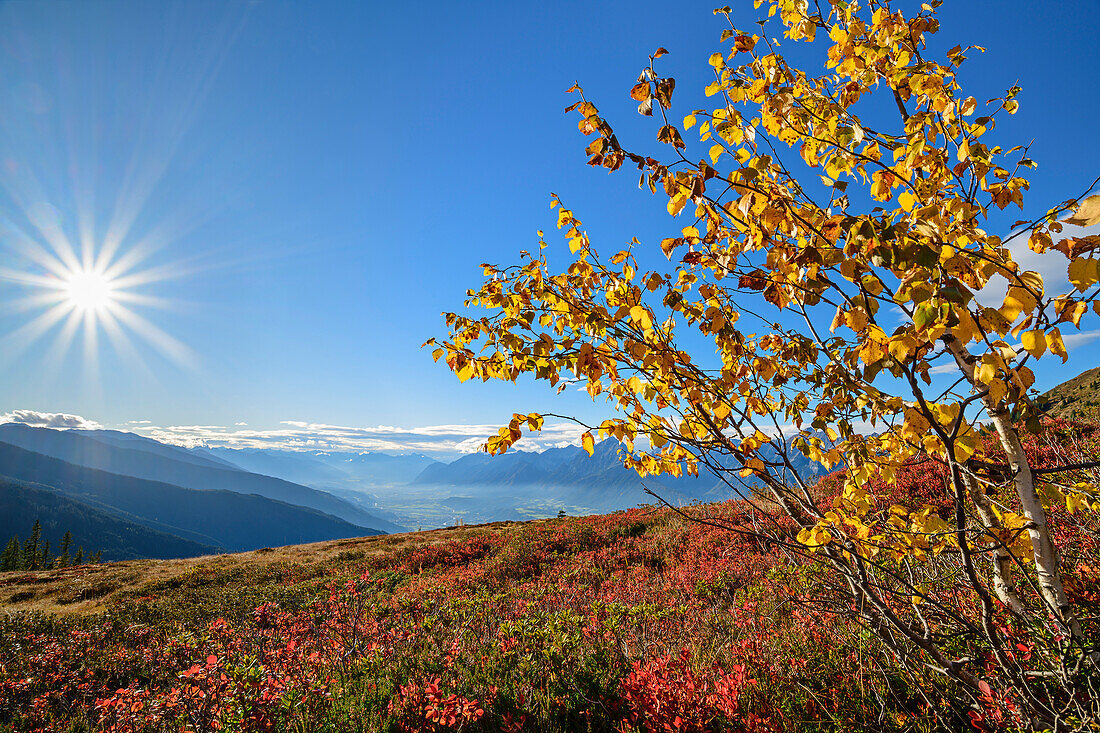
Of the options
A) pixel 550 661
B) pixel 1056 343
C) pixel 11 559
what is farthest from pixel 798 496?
pixel 11 559

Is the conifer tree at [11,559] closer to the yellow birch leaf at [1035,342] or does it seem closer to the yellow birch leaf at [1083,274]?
the yellow birch leaf at [1035,342]

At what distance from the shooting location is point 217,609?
45.0 ft

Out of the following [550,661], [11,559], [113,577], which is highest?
[550,661]

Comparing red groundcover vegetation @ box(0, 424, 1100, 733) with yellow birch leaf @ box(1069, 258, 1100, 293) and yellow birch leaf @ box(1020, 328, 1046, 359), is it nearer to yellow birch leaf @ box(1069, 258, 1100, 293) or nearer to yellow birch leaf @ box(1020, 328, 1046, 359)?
yellow birch leaf @ box(1020, 328, 1046, 359)

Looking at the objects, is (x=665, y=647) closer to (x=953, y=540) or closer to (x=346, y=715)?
(x=346, y=715)

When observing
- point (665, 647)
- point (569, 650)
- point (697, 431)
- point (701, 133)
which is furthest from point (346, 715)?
point (701, 133)

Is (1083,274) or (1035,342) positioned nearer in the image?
(1083,274)

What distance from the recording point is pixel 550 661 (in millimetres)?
5387

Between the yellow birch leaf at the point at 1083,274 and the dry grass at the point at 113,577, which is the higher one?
the yellow birch leaf at the point at 1083,274

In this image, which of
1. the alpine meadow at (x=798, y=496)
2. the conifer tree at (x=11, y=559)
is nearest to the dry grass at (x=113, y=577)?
the alpine meadow at (x=798, y=496)

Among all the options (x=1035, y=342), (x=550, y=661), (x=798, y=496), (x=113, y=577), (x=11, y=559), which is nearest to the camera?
(x=1035, y=342)

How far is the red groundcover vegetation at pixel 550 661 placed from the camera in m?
3.87

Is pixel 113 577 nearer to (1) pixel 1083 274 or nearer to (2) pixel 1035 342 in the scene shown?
(2) pixel 1035 342

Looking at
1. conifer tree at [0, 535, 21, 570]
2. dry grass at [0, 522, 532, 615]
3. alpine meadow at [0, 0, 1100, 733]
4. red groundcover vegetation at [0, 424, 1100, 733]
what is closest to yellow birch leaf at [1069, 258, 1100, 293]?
alpine meadow at [0, 0, 1100, 733]
